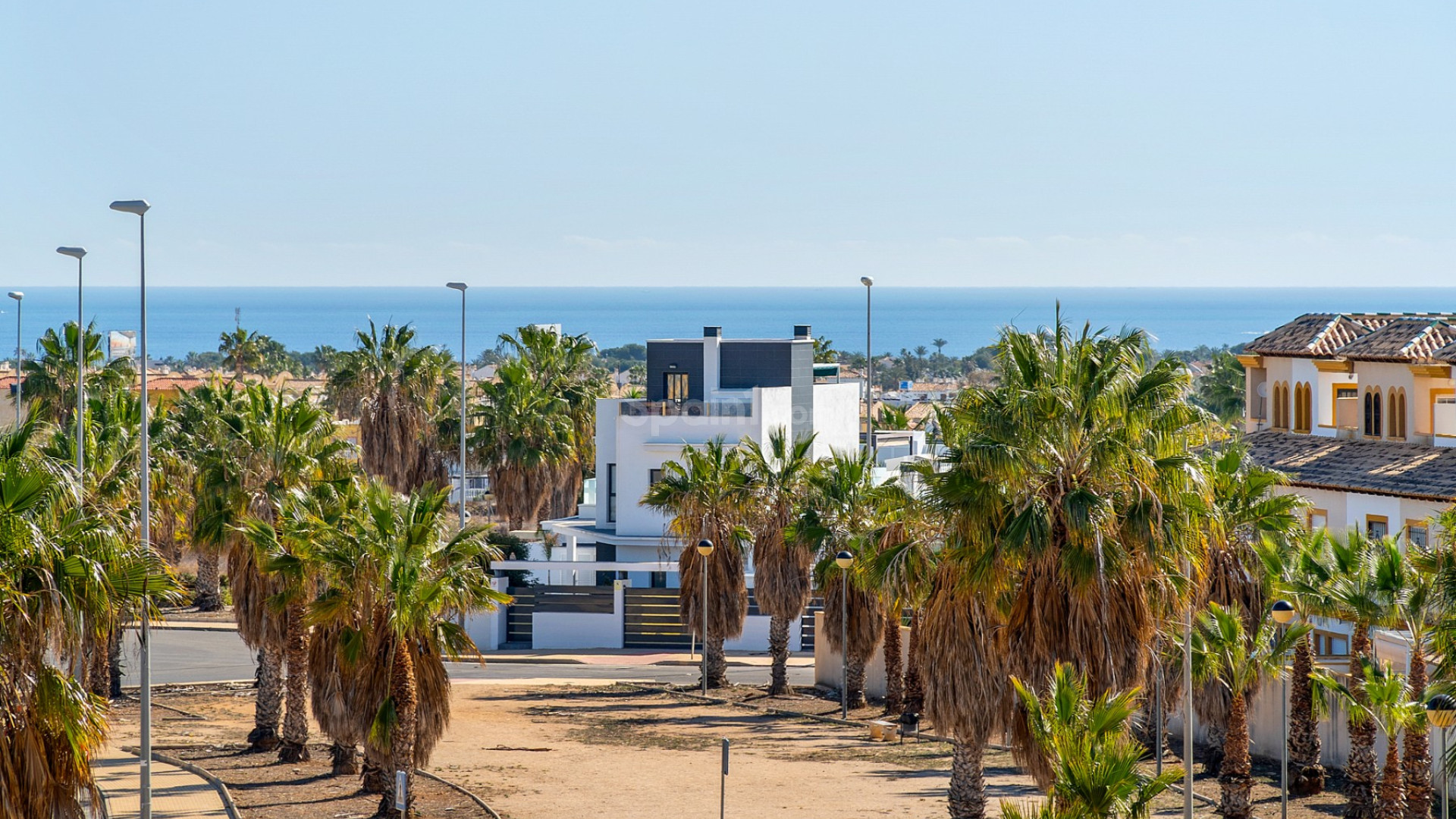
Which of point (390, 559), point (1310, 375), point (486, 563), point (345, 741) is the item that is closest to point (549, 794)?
point (345, 741)

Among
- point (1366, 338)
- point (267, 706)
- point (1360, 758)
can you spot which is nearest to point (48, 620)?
point (267, 706)

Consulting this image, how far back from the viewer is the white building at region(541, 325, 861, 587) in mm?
53844

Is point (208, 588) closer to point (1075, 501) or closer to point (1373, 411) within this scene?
point (1373, 411)

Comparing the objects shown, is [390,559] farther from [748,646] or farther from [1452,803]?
[748,646]

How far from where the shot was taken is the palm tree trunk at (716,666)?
143ft

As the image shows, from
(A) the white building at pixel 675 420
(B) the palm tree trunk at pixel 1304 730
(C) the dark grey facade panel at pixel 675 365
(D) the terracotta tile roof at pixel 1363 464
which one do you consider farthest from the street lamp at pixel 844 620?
(C) the dark grey facade panel at pixel 675 365

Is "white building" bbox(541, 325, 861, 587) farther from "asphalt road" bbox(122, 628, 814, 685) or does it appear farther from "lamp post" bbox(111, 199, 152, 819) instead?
"lamp post" bbox(111, 199, 152, 819)

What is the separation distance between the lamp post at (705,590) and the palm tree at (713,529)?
0.17 meters

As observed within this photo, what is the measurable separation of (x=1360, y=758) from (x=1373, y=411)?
18047 millimetres

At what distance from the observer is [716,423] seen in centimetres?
5403

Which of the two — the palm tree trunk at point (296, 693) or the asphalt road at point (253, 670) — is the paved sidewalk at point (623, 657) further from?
the palm tree trunk at point (296, 693)

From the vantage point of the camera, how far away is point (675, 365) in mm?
59688

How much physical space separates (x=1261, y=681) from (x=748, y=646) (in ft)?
71.3

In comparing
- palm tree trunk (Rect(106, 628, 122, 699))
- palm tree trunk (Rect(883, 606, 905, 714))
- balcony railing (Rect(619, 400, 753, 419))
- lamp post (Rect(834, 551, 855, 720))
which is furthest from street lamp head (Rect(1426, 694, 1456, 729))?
balcony railing (Rect(619, 400, 753, 419))
